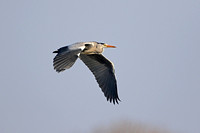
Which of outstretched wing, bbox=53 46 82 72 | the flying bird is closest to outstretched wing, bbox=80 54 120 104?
the flying bird

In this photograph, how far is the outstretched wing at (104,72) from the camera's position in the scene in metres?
10.2

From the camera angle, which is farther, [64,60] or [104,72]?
[104,72]

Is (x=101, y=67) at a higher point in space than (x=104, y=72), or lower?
higher

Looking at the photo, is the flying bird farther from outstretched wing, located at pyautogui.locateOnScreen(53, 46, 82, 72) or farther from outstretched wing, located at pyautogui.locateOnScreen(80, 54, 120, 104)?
outstretched wing, located at pyautogui.locateOnScreen(53, 46, 82, 72)

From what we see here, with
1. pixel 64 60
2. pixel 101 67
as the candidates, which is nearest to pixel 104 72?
pixel 101 67

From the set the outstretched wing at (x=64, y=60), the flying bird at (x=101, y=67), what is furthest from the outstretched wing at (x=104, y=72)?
the outstretched wing at (x=64, y=60)

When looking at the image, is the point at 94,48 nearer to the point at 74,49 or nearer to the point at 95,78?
the point at 95,78

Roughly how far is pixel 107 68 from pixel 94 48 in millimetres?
607

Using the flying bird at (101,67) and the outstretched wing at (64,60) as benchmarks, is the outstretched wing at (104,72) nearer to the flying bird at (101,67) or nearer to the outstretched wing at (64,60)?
A: the flying bird at (101,67)

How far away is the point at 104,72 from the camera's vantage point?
1038 centimetres

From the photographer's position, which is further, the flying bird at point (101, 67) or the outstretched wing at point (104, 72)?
the outstretched wing at point (104, 72)

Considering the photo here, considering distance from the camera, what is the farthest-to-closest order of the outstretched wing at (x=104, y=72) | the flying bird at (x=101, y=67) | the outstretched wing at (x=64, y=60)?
the outstretched wing at (x=104, y=72)
the flying bird at (x=101, y=67)
the outstretched wing at (x=64, y=60)

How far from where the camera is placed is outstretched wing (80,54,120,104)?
33.6 feet

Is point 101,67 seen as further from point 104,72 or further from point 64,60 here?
point 64,60
